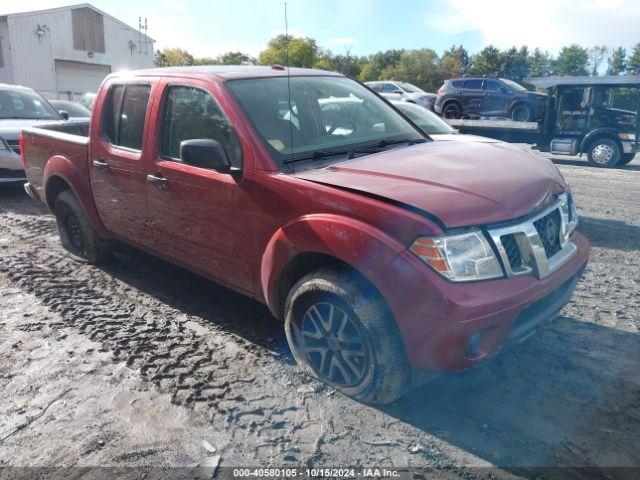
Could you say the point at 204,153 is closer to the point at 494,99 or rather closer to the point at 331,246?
the point at 331,246

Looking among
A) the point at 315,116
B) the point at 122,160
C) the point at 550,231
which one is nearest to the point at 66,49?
the point at 122,160

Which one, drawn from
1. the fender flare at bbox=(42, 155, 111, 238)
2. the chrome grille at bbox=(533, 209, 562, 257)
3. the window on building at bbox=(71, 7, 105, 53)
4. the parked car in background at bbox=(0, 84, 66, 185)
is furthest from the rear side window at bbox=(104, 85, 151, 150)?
the window on building at bbox=(71, 7, 105, 53)

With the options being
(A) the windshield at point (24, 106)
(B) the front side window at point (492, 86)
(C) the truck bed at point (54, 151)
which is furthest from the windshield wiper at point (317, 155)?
(B) the front side window at point (492, 86)

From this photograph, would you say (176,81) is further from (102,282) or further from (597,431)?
(597,431)

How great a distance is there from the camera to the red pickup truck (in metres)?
2.56

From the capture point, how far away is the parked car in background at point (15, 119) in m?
8.29

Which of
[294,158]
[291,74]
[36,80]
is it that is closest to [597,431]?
[294,158]

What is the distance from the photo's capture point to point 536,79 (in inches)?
585

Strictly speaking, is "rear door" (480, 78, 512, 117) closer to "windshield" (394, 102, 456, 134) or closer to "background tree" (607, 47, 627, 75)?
"windshield" (394, 102, 456, 134)

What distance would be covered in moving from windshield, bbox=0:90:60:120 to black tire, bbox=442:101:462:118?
14106 mm

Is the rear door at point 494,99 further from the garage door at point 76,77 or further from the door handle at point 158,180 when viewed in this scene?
the garage door at point 76,77

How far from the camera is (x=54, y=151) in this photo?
5.10 m

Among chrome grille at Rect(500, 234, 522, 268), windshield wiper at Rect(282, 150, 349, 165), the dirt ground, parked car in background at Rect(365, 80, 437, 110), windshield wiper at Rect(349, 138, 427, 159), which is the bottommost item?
the dirt ground

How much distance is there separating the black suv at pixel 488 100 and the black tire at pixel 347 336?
16.1m
